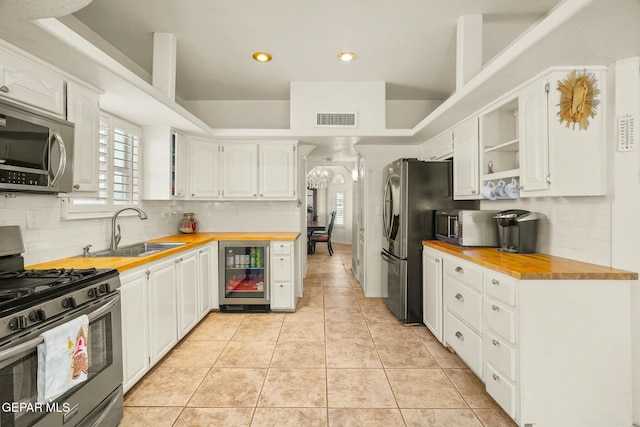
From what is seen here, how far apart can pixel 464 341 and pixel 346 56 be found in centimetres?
266

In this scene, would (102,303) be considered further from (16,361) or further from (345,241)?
(345,241)

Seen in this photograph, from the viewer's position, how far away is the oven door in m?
1.19

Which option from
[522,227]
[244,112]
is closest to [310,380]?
[522,227]

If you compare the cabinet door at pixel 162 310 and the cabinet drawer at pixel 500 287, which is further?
the cabinet door at pixel 162 310

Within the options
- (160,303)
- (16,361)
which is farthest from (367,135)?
(16,361)

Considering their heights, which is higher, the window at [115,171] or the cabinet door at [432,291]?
the window at [115,171]

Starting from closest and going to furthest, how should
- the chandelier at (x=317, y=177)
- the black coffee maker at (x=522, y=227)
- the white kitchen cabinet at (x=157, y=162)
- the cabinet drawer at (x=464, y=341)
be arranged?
the cabinet drawer at (x=464, y=341) < the black coffee maker at (x=522, y=227) < the white kitchen cabinet at (x=157, y=162) < the chandelier at (x=317, y=177)

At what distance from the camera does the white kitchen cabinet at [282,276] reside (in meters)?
3.59

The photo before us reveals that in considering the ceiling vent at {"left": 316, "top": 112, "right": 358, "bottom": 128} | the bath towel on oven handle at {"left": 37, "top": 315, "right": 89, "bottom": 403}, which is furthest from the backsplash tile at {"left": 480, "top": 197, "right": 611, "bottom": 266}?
the bath towel on oven handle at {"left": 37, "top": 315, "right": 89, "bottom": 403}

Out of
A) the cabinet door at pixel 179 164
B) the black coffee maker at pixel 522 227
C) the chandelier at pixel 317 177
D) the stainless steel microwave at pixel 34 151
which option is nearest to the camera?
the stainless steel microwave at pixel 34 151

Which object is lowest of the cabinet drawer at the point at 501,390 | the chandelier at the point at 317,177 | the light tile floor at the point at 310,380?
the light tile floor at the point at 310,380

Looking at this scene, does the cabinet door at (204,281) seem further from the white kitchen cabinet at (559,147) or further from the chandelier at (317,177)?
the chandelier at (317,177)

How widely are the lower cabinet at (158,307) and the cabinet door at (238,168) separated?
0.92 metres

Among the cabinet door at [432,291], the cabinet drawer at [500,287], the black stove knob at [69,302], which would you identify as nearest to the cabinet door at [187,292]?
the black stove knob at [69,302]
